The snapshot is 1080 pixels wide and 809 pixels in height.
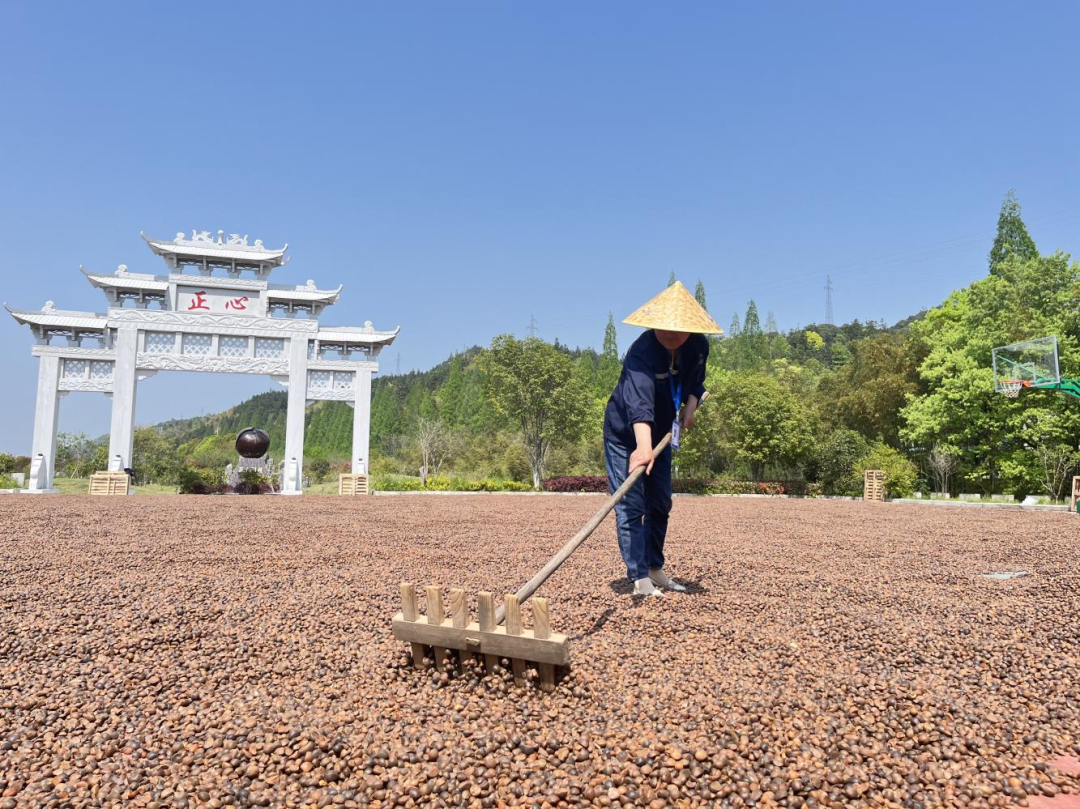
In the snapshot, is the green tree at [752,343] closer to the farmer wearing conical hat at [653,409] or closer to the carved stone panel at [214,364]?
the carved stone panel at [214,364]

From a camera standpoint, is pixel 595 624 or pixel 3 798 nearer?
pixel 3 798

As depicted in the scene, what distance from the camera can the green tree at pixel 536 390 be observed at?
27.3 metres

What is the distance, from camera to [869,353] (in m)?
28.1

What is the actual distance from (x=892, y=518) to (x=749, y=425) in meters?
15.1

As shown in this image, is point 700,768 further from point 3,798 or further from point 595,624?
point 3,798

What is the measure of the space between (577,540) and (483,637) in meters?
0.76

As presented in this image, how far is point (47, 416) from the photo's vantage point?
64.5 ft

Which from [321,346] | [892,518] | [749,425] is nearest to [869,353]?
[749,425]

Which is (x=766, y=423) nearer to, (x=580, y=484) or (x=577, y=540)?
(x=580, y=484)

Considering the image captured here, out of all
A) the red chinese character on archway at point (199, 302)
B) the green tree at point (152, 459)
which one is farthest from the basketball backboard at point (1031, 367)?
the green tree at point (152, 459)

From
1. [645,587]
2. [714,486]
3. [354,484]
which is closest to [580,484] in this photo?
[714,486]

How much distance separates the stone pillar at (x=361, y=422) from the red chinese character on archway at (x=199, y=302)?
5.21m

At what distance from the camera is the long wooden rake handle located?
274 centimetres

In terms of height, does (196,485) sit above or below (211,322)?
below
